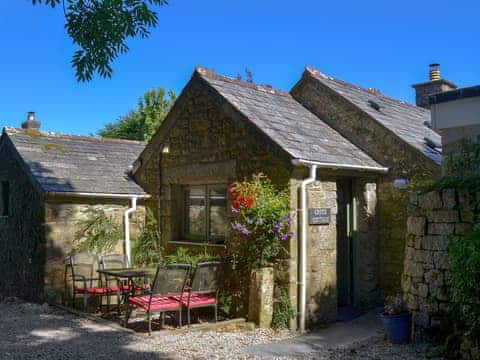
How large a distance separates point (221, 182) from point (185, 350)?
3.94m

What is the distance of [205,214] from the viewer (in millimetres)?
10766

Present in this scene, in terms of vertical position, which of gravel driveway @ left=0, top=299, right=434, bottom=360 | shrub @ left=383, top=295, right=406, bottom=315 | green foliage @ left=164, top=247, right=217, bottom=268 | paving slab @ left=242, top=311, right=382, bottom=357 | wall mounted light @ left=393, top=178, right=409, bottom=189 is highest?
wall mounted light @ left=393, top=178, right=409, bottom=189

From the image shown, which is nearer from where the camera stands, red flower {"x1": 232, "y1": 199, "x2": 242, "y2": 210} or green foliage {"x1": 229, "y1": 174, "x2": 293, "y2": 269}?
green foliage {"x1": 229, "y1": 174, "x2": 293, "y2": 269}

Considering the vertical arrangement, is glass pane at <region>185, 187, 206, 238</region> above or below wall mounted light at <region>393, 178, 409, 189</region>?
below

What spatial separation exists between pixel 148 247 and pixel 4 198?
4.15 metres

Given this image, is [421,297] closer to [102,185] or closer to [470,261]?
[470,261]

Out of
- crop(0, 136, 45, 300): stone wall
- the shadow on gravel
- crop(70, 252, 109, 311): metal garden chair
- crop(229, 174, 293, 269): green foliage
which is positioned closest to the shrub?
crop(229, 174, 293, 269): green foliage

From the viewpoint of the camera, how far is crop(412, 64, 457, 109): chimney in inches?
637

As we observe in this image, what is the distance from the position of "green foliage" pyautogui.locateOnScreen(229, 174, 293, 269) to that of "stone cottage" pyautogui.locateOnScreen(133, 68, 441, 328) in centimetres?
22

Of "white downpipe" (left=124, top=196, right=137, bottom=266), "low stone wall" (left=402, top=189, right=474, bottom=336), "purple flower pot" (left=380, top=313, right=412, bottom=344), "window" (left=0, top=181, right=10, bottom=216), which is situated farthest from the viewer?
"window" (left=0, top=181, right=10, bottom=216)

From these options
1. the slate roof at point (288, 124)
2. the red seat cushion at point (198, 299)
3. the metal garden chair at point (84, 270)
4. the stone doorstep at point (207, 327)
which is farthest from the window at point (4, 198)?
the red seat cushion at point (198, 299)

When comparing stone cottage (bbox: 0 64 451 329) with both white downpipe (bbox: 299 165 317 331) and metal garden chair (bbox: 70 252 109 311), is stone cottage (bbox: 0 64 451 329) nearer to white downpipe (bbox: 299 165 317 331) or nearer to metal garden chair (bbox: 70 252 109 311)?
white downpipe (bbox: 299 165 317 331)

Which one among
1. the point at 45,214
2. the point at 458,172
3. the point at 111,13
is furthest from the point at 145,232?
the point at 458,172

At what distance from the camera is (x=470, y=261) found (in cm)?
598
